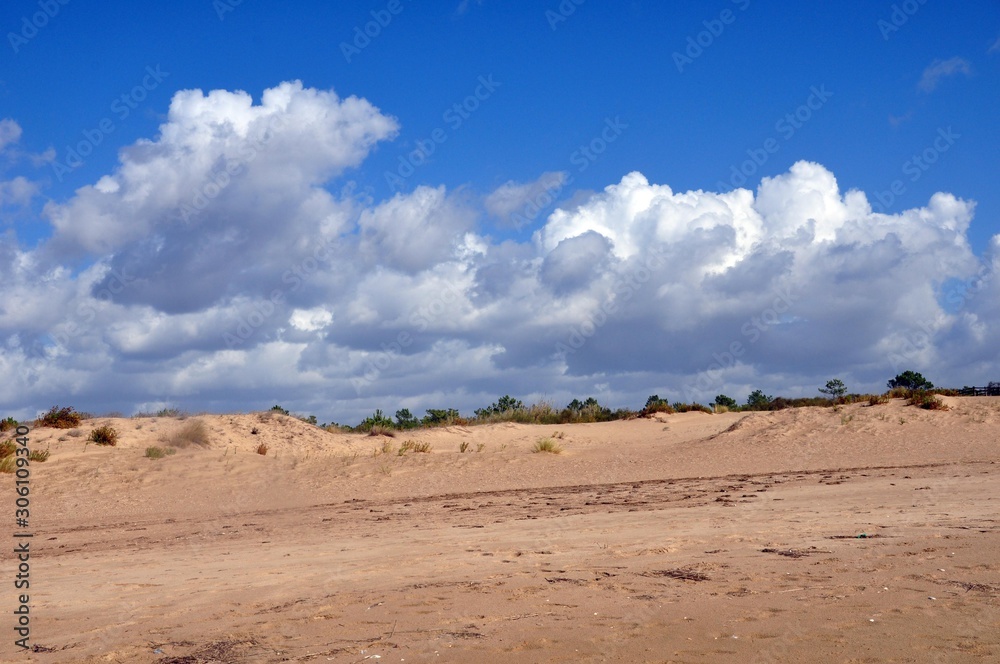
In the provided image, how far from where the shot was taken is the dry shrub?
2623 cm

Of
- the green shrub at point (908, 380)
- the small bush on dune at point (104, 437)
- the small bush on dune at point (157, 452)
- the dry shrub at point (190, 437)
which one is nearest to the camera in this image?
the small bush on dune at point (157, 452)

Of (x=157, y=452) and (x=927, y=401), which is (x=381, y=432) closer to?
(x=157, y=452)

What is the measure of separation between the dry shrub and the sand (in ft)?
8.13

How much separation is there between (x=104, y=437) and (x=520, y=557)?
19697mm

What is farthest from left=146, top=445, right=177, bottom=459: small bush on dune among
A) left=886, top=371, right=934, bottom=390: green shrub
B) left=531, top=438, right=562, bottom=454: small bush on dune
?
left=886, top=371, right=934, bottom=390: green shrub

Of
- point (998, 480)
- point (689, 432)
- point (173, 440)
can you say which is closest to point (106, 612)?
point (998, 480)

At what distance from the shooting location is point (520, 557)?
10219 mm

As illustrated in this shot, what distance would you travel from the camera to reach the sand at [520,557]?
6.77 metres

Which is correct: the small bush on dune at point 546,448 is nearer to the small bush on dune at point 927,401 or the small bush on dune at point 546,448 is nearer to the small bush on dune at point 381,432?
the small bush on dune at point 381,432

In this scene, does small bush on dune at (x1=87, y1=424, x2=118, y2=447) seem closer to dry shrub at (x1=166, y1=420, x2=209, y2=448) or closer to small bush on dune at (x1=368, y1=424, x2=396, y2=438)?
dry shrub at (x1=166, y1=420, x2=209, y2=448)

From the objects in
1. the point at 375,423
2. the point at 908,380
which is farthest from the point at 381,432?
the point at 908,380

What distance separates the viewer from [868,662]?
5.94 m

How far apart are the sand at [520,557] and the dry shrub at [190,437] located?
2.48 m

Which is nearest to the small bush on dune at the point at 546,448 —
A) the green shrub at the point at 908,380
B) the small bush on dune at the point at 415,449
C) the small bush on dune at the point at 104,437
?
the small bush on dune at the point at 415,449
